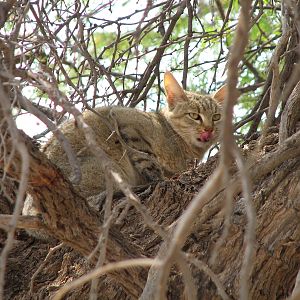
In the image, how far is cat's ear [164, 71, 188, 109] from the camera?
6.98 meters

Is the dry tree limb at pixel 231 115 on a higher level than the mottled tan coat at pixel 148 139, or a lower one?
lower

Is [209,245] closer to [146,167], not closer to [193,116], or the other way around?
[146,167]

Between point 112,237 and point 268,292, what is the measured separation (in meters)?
0.95

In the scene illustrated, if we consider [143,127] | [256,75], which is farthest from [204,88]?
[143,127]

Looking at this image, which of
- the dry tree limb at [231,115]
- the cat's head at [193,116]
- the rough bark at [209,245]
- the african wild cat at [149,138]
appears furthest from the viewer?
the cat's head at [193,116]

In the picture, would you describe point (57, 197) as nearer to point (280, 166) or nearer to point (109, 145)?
point (280, 166)

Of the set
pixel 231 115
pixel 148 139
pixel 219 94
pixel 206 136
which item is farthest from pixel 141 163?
pixel 231 115

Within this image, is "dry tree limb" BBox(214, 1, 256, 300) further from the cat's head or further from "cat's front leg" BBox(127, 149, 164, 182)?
the cat's head

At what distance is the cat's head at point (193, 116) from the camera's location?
7109mm

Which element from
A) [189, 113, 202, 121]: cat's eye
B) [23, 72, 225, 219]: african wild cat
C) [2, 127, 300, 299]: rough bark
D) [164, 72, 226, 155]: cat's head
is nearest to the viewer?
[2, 127, 300, 299]: rough bark

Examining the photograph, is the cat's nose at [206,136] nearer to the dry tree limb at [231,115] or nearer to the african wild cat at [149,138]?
the african wild cat at [149,138]

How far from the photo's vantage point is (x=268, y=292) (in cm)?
429

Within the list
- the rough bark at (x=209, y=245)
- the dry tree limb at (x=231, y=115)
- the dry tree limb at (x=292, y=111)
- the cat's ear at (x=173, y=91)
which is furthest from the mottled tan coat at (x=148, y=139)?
the dry tree limb at (x=231, y=115)

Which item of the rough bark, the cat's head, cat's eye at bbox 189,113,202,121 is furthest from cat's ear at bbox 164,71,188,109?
the rough bark
